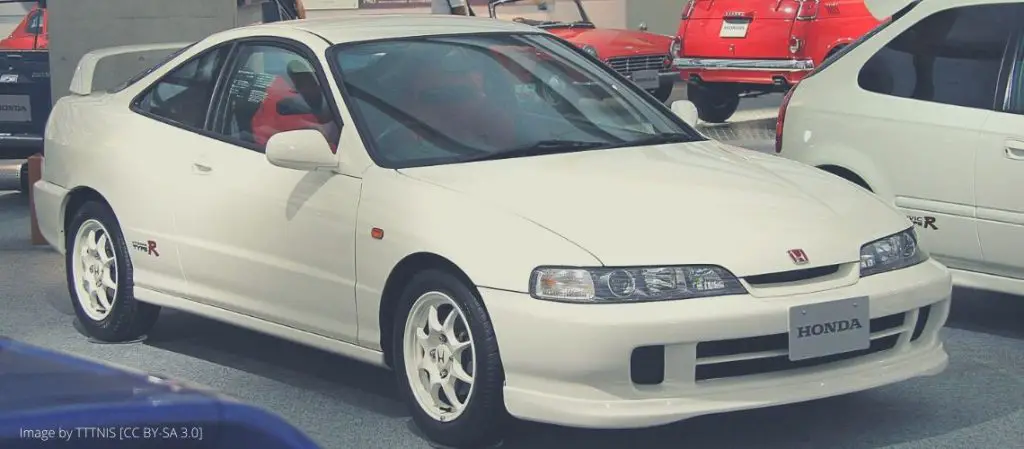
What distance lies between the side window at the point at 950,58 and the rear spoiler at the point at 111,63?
3224 mm

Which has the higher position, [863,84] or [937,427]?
[863,84]

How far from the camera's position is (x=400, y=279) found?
5512 mm

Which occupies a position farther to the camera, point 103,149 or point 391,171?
point 103,149

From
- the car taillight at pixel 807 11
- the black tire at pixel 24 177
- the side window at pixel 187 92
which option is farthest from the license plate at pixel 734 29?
the side window at pixel 187 92

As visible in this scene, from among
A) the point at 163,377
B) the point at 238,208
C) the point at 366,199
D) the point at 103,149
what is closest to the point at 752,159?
the point at 366,199

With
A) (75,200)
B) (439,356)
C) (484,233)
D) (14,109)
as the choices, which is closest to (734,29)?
(14,109)

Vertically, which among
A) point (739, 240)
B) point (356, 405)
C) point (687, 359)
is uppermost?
point (739, 240)

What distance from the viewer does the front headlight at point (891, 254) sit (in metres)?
5.33

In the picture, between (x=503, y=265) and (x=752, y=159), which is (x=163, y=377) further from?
(x=752, y=159)

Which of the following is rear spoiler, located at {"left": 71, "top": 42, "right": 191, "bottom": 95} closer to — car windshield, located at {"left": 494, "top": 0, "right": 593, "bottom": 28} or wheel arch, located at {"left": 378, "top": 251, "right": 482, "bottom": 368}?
wheel arch, located at {"left": 378, "top": 251, "right": 482, "bottom": 368}

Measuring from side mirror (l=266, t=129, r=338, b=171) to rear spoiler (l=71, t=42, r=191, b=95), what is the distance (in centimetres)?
228

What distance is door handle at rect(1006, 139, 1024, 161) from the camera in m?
6.67

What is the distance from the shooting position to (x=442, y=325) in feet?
17.6

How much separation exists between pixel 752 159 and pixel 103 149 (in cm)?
274
